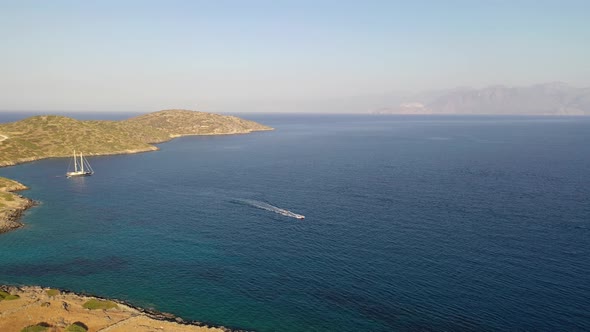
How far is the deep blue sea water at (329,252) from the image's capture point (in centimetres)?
6366

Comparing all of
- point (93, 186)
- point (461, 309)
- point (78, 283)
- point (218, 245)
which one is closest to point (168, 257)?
point (218, 245)

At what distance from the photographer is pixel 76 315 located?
6031 cm

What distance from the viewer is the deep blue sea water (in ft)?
209

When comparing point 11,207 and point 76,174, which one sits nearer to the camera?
point 11,207

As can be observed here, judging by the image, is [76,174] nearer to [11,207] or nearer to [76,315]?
[11,207]

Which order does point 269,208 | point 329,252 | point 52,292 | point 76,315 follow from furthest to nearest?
point 269,208 → point 329,252 → point 52,292 → point 76,315

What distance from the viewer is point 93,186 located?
155 metres

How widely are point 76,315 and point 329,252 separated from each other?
4789 centimetres

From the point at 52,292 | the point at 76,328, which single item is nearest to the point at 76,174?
the point at 52,292

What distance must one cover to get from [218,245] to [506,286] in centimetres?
5866

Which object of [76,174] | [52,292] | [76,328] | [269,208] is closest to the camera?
[76,328]

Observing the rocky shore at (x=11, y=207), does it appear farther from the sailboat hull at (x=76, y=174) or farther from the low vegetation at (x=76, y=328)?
the low vegetation at (x=76, y=328)

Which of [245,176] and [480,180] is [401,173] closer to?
[480,180]

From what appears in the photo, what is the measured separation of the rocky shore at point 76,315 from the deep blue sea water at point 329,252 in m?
3.42
